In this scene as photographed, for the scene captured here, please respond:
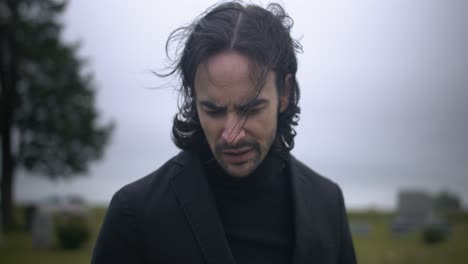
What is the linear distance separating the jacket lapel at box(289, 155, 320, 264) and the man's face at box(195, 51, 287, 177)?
354mm

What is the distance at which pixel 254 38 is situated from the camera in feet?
9.71

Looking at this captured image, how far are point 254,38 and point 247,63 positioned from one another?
19cm

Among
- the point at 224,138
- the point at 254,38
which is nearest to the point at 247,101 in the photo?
the point at 224,138

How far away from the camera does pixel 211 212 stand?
284 centimetres

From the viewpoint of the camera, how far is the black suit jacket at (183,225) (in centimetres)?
272

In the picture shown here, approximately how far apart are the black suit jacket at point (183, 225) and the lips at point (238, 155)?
20cm

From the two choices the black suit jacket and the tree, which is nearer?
the black suit jacket

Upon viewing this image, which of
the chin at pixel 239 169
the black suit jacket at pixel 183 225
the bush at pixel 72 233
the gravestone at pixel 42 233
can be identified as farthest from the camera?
the gravestone at pixel 42 233

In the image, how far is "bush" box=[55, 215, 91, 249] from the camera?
1925 centimetres

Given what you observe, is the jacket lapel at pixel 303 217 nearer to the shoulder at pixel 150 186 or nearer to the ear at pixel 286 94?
the ear at pixel 286 94

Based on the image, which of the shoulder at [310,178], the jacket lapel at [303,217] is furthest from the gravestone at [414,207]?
the jacket lapel at [303,217]

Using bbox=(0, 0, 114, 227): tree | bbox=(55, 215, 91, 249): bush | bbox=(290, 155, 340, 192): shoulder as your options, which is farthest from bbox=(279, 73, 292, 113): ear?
bbox=(0, 0, 114, 227): tree

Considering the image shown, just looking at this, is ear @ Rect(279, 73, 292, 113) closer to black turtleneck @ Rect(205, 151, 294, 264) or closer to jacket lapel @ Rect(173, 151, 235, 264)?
black turtleneck @ Rect(205, 151, 294, 264)

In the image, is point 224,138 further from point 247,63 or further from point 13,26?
point 13,26
